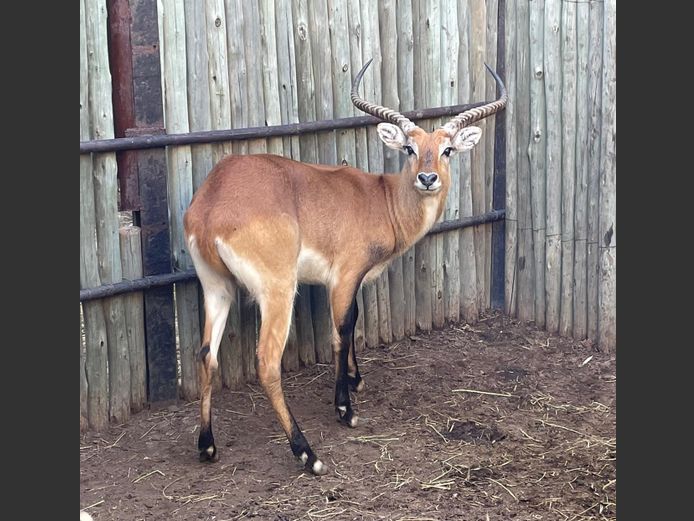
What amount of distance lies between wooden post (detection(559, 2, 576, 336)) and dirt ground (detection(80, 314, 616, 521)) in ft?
1.41

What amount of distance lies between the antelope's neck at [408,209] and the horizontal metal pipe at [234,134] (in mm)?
725

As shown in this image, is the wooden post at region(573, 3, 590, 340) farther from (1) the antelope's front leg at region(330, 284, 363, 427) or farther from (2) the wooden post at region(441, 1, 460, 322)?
(1) the antelope's front leg at region(330, 284, 363, 427)

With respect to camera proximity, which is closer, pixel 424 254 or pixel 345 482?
pixel 345 482

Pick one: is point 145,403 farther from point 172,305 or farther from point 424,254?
point 424,254

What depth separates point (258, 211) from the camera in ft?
20.8

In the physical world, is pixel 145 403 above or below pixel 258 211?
below

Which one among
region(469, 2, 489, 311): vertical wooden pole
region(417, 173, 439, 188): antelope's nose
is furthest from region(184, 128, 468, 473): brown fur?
region(469, 2, 489, 311): vertical wooden pole

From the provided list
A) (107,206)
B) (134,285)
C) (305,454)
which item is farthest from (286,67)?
(305,454)

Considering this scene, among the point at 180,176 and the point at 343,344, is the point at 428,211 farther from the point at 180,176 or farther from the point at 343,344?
the point at 180,176

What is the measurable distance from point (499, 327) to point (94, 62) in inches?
167

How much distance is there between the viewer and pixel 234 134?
23.3 feet

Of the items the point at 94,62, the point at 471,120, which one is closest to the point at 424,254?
the point at 471,120

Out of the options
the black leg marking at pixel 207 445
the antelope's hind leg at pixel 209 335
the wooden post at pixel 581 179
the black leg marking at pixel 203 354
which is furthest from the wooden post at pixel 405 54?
the black leg marking at pixel 207 445

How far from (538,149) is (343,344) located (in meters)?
2.72
